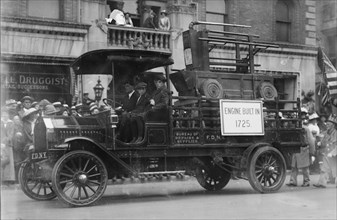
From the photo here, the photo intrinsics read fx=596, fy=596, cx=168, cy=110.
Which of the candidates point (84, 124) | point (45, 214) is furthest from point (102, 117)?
point (45, 214)

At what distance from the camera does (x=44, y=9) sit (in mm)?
14617

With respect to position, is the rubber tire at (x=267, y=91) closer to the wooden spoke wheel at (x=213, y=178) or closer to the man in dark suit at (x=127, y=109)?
the wooden spoke wheel at (x=213, y=178)

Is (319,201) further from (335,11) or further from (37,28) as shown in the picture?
(37,28)

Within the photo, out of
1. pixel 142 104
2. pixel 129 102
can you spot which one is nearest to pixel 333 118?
pixel 142 104

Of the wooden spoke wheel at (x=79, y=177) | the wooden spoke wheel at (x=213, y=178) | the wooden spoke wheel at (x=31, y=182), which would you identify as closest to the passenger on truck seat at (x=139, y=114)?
the wooden spoke wheel at (x=79, y=177)

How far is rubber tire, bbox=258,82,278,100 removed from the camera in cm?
1074

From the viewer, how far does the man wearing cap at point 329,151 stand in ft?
39.4

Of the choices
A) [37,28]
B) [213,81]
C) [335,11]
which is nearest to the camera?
[335,11]

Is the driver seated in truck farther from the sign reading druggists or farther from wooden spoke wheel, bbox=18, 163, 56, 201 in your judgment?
wooden spoke wheel, bbox=18, 163, 56, 201

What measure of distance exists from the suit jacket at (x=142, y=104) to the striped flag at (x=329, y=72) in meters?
2.81

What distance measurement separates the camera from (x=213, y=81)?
1020cm

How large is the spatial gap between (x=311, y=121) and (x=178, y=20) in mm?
5577

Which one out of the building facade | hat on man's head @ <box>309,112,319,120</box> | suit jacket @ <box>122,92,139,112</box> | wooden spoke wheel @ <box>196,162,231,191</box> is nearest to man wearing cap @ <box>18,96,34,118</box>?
the building facade

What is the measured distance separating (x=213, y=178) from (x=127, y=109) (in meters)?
2.29
